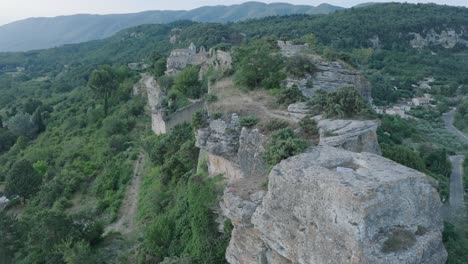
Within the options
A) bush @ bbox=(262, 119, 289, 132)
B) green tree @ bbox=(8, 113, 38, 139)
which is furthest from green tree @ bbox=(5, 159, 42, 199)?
bush @ bbox=(262, 119, 289, 132)

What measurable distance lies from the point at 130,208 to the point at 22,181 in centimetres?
1198

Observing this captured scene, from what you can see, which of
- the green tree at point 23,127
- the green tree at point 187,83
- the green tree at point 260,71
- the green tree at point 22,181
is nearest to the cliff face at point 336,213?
the green tree at point 260,71

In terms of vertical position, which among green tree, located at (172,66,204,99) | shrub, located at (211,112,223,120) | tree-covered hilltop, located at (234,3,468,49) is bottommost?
tree-covered hilltop, located at (234,3,468,49)

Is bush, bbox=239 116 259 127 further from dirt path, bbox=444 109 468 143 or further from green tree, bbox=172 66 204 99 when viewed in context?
dirt path, bbox=444 109 468 143

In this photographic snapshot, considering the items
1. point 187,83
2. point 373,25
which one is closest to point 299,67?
point 187,83

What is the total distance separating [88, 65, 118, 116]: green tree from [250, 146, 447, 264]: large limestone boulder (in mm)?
40608

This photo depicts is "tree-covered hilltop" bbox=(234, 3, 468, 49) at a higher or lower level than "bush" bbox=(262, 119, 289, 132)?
lower

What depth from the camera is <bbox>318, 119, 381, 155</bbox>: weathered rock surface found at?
16281 millimetres

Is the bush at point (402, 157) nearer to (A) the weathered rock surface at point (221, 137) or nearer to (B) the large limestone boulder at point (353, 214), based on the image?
(A) the weathered rock surface at point (221, 137)

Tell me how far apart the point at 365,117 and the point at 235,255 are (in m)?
8.53

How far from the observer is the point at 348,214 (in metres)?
10.6

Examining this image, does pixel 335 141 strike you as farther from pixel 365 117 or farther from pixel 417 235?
pixel 417 235

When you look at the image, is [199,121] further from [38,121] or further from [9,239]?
[38,121]

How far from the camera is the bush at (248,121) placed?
19.3 metres
